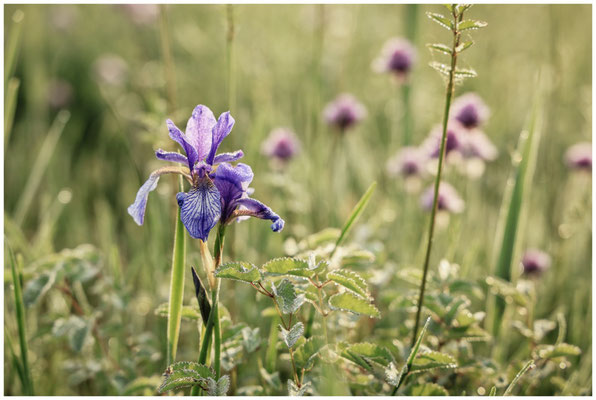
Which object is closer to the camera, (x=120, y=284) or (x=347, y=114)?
(x=120, y=284)

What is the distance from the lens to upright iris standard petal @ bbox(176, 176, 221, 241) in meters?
0.78

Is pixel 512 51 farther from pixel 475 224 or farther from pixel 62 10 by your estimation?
pixel 62 10

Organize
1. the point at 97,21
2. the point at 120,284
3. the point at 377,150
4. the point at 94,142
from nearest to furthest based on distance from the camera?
the point at 120,284, the point at 377,150, the point at 94,142, the point at 97,21

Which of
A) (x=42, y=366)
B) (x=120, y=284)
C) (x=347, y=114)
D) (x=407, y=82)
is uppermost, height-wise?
(x=407, y=82)

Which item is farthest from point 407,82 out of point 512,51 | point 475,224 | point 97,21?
point 97,21

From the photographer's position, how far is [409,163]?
1810 millimetres

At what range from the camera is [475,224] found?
1.99m

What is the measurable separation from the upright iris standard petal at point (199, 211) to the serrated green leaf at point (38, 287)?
433 mm

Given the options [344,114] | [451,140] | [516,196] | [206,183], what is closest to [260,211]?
[206,183]

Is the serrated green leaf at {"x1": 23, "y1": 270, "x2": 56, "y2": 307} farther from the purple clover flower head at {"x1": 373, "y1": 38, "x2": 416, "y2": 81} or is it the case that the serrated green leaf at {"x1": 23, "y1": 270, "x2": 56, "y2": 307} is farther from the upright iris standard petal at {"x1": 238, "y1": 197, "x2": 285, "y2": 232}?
the purple clover flower head at {"x1": 373, "y1": 38, "x2": 416, "y2": 81}

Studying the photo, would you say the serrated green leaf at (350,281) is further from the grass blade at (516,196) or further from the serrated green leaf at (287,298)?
the grass blade at (516,196)

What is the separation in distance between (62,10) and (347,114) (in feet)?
7.88

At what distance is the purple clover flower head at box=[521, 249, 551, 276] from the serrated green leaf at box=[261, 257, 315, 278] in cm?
109

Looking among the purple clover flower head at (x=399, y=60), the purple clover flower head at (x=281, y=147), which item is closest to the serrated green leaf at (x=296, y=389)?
the purple clover flower head at (x=281, y=147)
